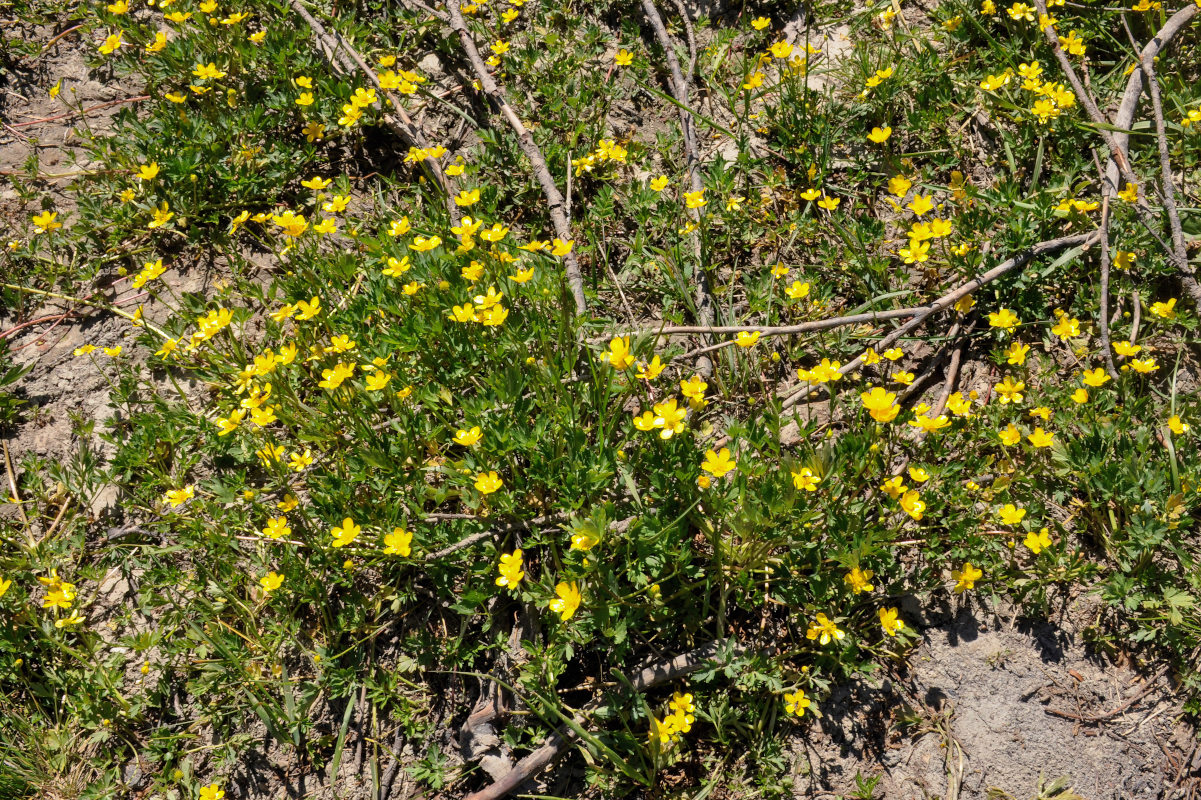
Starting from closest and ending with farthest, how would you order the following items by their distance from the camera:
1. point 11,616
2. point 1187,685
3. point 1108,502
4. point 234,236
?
point 1187,685
point 1108,502
point 11,616
point 234,236

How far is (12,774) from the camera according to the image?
3033mm

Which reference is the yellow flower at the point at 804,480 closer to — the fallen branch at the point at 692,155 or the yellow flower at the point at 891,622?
the yellow flower at the point at 891,622

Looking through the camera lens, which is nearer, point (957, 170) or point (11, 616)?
point (11, 616)

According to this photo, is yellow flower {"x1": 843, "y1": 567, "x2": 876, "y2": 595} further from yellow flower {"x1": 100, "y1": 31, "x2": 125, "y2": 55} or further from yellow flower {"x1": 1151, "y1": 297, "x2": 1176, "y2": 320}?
yellow flower {"x1": 100, "y1": 31, "x2": 125, "y2": 55}

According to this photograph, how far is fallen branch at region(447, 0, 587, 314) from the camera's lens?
3.59 metres

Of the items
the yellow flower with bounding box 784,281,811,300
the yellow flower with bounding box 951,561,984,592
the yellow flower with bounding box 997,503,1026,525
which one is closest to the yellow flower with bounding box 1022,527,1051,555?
the yellow flower with bounding box 997,503,1026,525

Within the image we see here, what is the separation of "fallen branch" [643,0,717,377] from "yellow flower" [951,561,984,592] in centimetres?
124

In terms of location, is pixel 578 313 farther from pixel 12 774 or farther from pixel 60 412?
pixel 12 774

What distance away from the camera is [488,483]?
288cm

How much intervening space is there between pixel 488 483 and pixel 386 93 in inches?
93.8

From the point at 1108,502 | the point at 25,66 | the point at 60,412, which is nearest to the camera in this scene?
the point at 1108,502

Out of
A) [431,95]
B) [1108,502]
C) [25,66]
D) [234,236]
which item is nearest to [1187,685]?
[1108,502]

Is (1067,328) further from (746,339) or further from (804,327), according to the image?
(746,339)

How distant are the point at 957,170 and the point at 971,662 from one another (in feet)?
7.70
